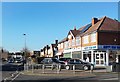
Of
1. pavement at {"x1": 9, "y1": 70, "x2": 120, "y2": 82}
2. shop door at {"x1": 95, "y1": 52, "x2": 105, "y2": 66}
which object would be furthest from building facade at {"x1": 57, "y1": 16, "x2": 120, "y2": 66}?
pavement at {"x1": 9, "y1": 70, "x2": 120, "y2": 82}

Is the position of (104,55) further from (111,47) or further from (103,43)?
(103,43)

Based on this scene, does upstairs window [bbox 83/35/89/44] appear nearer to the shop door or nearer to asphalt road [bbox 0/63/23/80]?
the shop door

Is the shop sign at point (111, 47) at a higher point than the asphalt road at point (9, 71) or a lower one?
higher

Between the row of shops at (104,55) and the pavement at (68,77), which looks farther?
the row of shops at (104,55)

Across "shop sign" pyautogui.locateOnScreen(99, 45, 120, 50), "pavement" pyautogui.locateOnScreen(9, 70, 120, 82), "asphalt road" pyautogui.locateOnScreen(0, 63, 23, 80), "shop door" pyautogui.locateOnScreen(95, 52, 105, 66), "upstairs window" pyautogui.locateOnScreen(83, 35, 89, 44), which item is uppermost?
"upstairs window" pyautogui.locateOnScreen(83, 35, 89, 44)

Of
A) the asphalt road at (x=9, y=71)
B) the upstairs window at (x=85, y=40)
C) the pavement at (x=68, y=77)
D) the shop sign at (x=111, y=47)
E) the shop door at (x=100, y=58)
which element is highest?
the upstairs window at (x=85, y=40)

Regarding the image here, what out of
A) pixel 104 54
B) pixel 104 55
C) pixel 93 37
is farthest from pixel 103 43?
pixel 93 37

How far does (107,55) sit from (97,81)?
2730cm

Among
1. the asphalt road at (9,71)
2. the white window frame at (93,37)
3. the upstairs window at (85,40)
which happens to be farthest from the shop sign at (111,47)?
the asphalt road at (9,71)

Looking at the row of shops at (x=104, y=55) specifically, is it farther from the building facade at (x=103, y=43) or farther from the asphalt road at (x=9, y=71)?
the asphalt road at (x=9, y=71)

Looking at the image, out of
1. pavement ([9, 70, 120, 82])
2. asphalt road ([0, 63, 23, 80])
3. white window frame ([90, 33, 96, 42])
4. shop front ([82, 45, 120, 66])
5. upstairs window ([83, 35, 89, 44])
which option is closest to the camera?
pavement ([9, 70, 120, 82])

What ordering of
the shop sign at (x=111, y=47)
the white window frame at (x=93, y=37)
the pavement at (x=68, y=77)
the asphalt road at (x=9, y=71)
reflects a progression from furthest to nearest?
the white window frame at (x=93, y=37)
the shop sign at (x=111, y=47)
the asphalt road at (x=9, y=71)
the pavement at (x=68, y=77)

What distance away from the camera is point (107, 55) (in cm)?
4700

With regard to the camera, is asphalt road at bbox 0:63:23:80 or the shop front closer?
asphalt road at bbox 0:63:23:80
